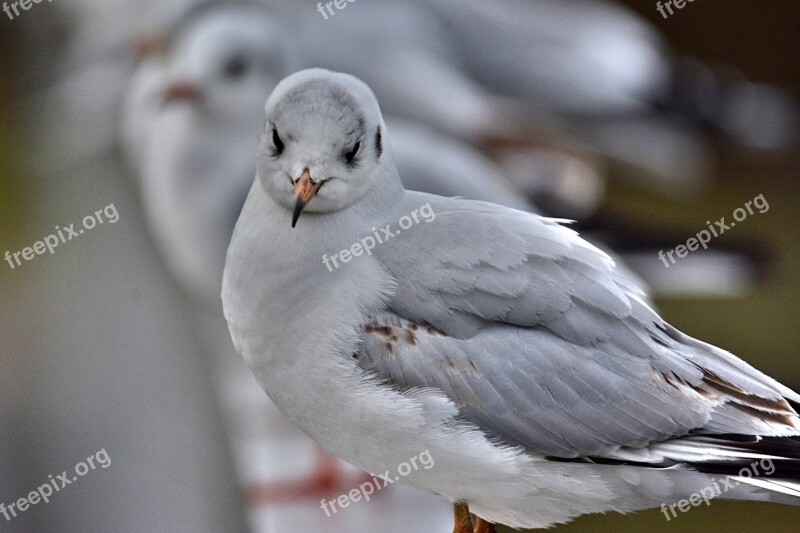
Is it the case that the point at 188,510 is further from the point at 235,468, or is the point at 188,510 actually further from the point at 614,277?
the point at 614,277

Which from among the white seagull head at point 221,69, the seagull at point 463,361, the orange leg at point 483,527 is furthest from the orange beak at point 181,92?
the orange leg at point 483,527

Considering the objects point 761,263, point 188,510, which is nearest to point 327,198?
point 188,510

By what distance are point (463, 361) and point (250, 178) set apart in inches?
31.1

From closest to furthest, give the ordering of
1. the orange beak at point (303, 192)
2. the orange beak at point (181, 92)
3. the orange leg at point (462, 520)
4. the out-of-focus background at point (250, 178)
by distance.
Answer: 1. the orange beak at point (303, 192)
2. the orange leg at point (462, 520)
3. the out-of-focus background at point (250, 178)
4. the orange beak at point (181, 92)

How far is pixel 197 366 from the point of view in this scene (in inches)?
60.7

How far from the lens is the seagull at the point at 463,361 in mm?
676

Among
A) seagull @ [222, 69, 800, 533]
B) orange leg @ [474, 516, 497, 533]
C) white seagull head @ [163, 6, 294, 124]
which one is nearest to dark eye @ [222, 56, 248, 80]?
white seagull head @ [163, 6, 294, 124]

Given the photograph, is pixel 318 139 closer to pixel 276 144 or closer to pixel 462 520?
pixel 276 144

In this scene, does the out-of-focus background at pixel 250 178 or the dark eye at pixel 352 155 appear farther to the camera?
the out-of-focus background at pixel 250 178

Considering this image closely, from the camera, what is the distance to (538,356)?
69cm

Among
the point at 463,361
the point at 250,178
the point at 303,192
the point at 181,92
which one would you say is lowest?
the point at 463,361

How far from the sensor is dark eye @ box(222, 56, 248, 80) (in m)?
1.51

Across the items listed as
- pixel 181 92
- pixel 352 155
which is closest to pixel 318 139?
pixel 352 155

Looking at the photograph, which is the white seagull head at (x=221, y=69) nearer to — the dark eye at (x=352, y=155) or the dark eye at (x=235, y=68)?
the dark eye at (x=235, y=68)
